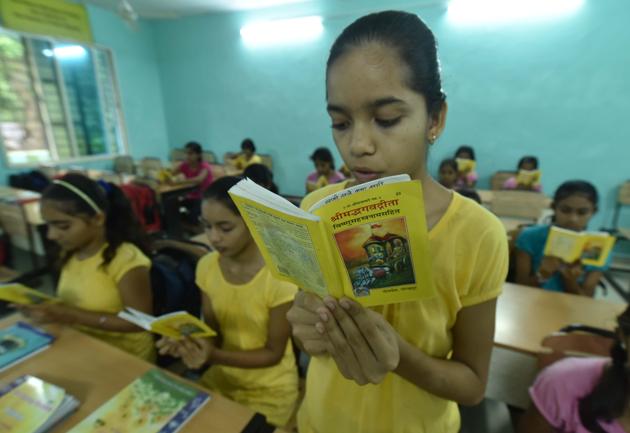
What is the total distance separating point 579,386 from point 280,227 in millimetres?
1069

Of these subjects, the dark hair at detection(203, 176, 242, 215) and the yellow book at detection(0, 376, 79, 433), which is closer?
the yellow book at detection(0, 376, 79, 433)

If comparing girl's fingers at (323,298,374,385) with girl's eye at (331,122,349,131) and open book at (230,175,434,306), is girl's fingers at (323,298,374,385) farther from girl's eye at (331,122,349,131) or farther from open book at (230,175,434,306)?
girl's eye at (331,122,349,131)

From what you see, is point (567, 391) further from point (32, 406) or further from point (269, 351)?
point (32, 406)

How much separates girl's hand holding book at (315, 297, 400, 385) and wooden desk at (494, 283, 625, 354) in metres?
1.01

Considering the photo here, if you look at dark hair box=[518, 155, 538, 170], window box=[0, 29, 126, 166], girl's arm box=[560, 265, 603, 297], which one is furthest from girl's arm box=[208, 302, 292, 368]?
window box=[0, 29, 126, 166]

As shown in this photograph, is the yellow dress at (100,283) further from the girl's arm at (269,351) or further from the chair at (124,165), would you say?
the chair at (124,165)

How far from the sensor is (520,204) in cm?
312

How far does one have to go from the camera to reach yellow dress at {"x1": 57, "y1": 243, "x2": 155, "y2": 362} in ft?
4.35

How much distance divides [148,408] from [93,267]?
0.73 m

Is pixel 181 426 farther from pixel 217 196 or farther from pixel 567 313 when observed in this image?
pixel 567 313

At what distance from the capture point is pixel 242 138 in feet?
20.0

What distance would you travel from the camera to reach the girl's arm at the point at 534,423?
100 centimetres

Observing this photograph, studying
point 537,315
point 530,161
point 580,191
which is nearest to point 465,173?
point 530,161

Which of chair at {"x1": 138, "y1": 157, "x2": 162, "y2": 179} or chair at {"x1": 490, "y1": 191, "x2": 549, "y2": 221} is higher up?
chair at {"x1": 138, "y1": 157, "x2": 162, "y2": 179}
